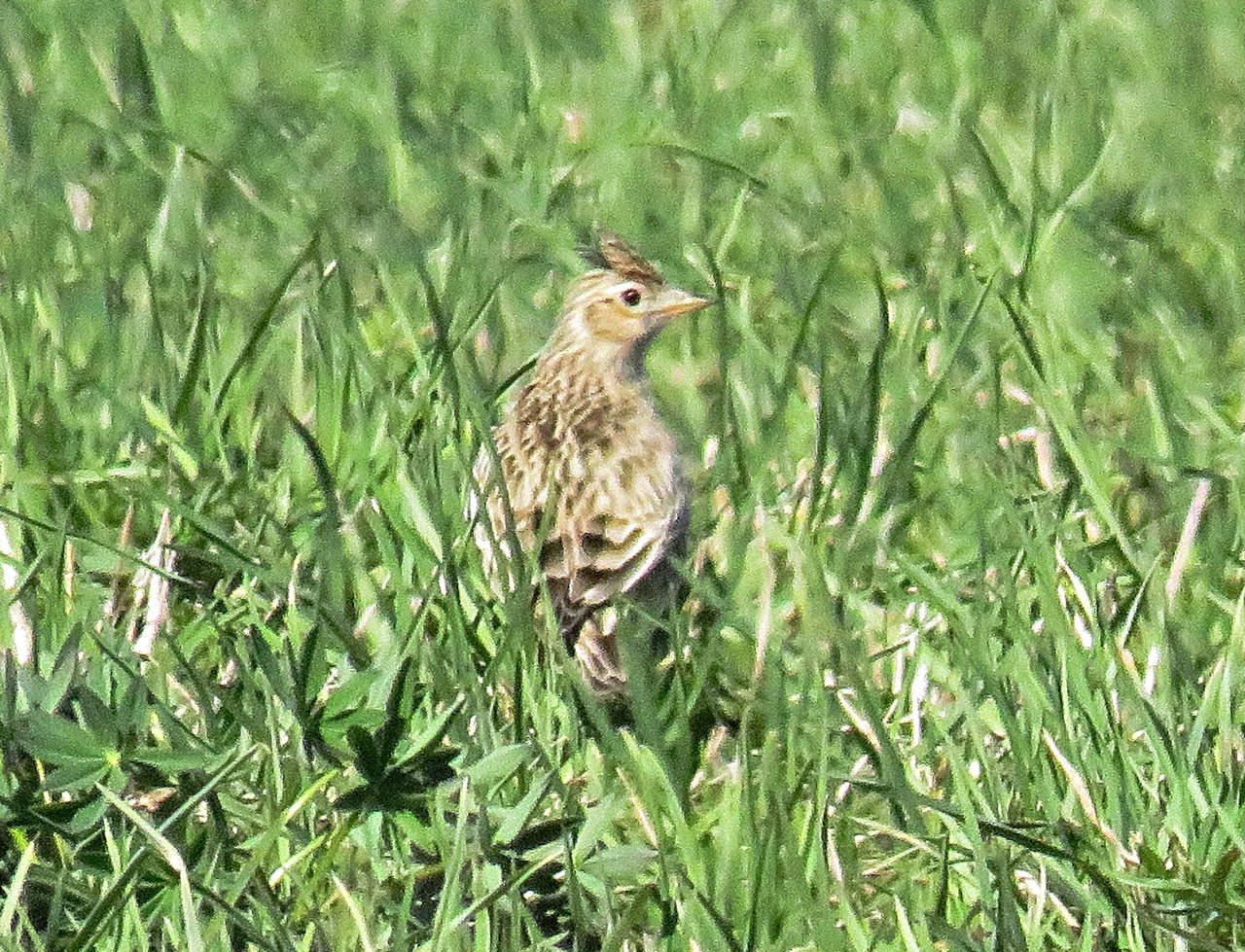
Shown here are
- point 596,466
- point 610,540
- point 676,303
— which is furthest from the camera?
point 676,303

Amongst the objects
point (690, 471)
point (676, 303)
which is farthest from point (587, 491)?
point (676, 303)

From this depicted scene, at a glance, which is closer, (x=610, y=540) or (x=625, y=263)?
(x=610, y=540)

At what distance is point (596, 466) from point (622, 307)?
0.79 meters

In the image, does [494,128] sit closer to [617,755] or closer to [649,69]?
[649,69]

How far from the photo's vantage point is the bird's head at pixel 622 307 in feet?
20.6

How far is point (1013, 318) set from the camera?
4.97m

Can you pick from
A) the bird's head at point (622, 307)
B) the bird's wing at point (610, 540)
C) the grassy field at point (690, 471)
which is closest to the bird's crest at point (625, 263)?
the bird's head at point (622, 307)

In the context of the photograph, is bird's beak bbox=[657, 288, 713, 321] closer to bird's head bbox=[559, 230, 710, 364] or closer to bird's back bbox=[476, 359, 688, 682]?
bird's head bbox=[559, 230, 710, 364]

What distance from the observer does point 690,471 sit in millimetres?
5781

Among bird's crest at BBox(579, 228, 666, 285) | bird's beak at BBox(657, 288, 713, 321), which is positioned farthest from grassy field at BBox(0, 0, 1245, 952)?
bird's crest at BBox(579, 228, 666, 285)

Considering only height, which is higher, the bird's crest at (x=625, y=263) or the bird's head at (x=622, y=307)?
the bird's crest at (x=625, y=263)

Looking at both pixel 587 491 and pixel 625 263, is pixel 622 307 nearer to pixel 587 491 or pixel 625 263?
pixel 625 263

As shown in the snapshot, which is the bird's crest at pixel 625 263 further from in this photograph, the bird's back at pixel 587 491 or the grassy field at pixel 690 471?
the bird's back at pixel 587 491

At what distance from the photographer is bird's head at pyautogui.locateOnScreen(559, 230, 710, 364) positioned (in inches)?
247
